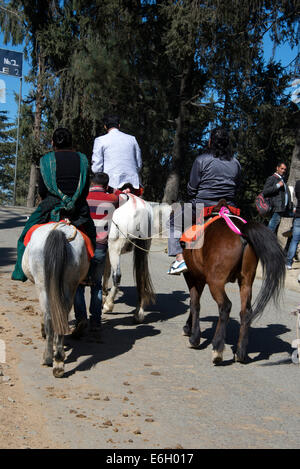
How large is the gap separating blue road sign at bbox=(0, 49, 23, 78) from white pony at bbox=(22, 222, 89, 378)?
2746 centimetres

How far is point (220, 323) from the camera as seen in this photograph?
611 centimetres

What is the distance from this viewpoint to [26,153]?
116 feet

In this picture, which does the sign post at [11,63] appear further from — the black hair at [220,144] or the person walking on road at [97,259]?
the black hair at [220,144]

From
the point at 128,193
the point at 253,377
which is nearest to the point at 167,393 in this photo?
the point at 253,377

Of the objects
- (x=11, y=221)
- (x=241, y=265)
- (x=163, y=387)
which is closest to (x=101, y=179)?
(x=241, y=265)

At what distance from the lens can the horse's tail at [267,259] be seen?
6.18 metres

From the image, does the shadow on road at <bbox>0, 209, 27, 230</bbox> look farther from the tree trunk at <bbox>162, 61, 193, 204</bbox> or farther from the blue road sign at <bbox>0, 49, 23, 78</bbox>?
the blue road sign at <bbox>0, 49, 23, 78</bbox>

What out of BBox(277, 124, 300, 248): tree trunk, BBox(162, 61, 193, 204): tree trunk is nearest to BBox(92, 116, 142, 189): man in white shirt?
BBox(277, 124, 300, 248): tree trunk

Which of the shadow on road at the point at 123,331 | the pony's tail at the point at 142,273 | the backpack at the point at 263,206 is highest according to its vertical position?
the backpack at the point at 263,206

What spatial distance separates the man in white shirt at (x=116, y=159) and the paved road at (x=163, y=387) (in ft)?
6.04

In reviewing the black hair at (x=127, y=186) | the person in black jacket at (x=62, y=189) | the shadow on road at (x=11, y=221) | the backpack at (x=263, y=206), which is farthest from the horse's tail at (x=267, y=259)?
the shadow on road at (x=11, y=221)

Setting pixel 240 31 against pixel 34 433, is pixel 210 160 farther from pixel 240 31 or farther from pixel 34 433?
pixel 240 31

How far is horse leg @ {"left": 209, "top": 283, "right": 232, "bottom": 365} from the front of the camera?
6070mm
